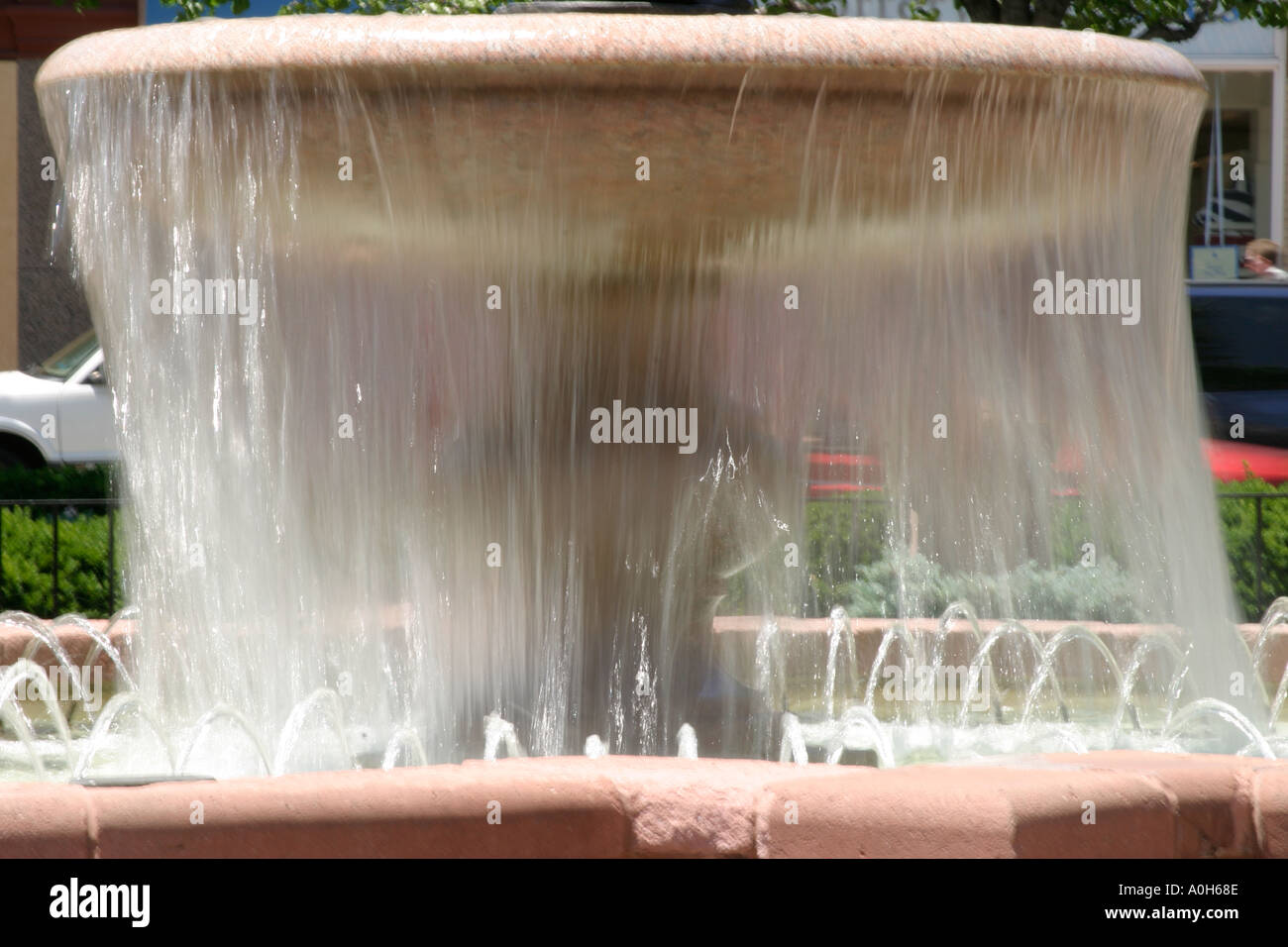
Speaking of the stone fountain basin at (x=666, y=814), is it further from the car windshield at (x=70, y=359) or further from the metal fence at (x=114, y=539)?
the car windshield at (x=70, y=359)

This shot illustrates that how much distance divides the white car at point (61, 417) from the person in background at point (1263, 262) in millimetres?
9406

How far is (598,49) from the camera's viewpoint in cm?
449

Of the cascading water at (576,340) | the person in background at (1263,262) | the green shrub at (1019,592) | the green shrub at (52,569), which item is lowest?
the green shrub at (1019,592)

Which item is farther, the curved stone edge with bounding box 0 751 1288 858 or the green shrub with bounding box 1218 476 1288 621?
the green shrub with bounding box 1218 476 1288 621

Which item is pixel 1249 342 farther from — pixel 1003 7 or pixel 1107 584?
pixel 1107 584

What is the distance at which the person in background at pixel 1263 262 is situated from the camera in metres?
14.0

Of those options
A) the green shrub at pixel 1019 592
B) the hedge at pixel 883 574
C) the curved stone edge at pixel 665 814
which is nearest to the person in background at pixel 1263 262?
the hedge at pixel 883 574

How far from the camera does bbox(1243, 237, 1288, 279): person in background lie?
14.0 meters

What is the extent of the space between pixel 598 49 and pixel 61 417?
1177cm

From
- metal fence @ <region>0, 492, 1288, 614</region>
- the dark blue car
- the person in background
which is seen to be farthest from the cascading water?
the person in background

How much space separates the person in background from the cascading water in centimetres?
844

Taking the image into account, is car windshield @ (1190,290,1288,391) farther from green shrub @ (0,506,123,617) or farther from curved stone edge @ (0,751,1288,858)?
curved stone edge @ (0,751,1288,858)

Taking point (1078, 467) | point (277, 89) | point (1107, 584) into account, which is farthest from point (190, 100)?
point (1107, 584)

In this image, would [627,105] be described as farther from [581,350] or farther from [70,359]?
[70,359]
